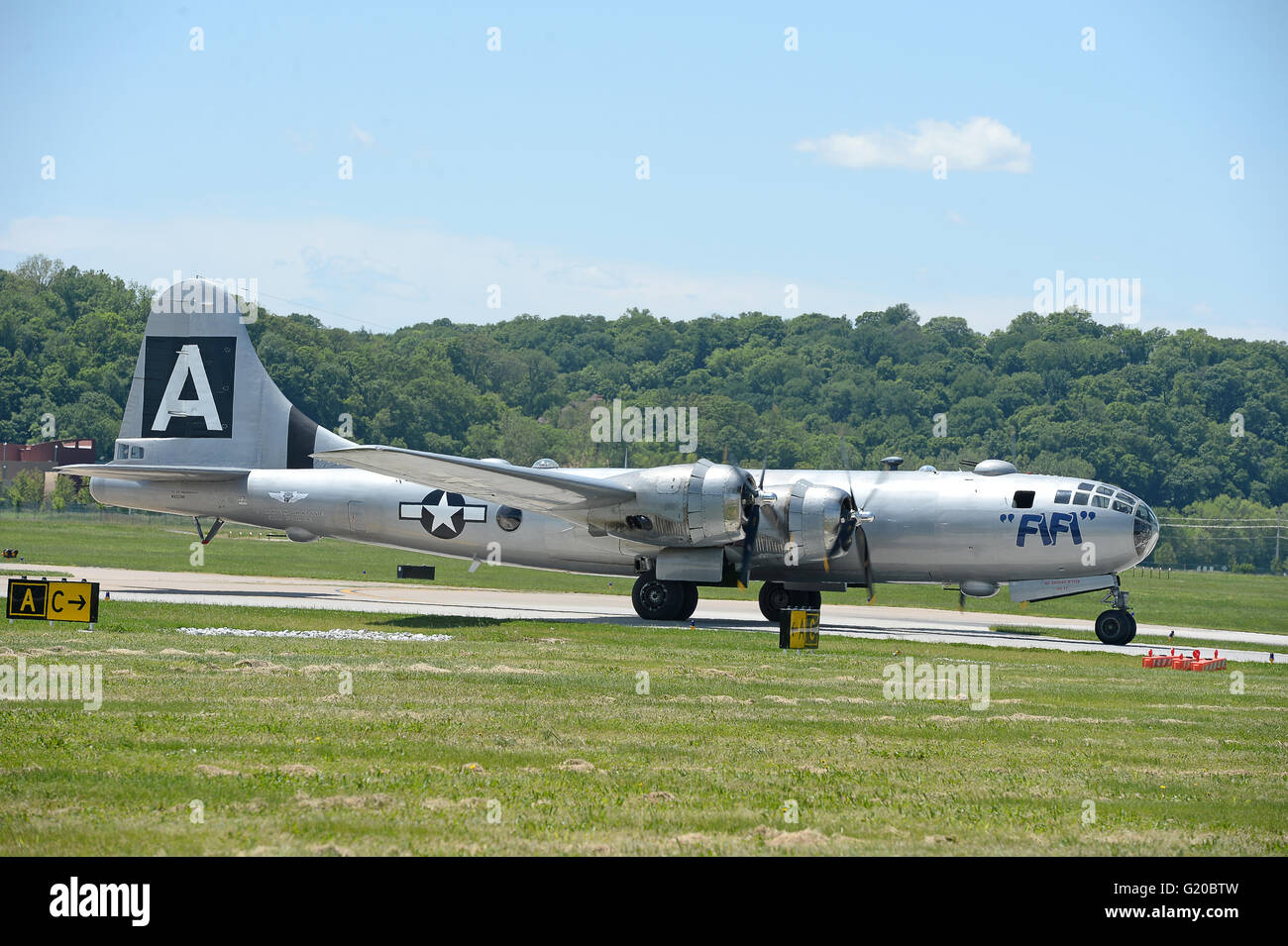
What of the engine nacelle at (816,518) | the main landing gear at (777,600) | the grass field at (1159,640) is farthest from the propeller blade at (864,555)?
the grass field at (1159,640)

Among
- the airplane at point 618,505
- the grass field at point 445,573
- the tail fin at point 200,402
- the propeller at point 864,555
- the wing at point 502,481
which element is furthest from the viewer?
the grass field at point 445,573

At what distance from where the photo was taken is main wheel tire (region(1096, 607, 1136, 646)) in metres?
31.5

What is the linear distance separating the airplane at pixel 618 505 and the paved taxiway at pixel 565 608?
1.37 metres

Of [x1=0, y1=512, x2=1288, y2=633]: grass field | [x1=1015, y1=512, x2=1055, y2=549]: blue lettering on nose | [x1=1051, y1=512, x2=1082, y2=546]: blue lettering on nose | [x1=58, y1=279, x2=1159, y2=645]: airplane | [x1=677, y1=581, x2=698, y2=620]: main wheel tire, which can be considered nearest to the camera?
[x1=58, y1=279, x2=1159, y2=645]: airplane

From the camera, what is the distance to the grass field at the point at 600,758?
9859mm

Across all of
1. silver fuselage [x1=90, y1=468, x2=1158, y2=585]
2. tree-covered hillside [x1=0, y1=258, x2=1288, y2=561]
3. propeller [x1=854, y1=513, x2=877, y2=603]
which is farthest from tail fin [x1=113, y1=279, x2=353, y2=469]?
tree-covered hillside [x1=0, y1=258, x2=1288, y2=561]

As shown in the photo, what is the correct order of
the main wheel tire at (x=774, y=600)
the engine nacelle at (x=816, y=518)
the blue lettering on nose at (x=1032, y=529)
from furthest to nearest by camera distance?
1. the main wheel tire at (x=774, y=600)
2. the blue lettering on nose at (x=1032, y=529)
3. the engine nacelle at (x=816, y=518)

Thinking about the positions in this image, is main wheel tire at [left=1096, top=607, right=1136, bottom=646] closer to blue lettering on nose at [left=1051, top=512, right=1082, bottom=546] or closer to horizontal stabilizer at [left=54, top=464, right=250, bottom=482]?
blue lettering on nose at [left=1051, top=512, right=1082, bottom=546]

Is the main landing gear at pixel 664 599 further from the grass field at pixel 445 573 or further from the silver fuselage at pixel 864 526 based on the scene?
the grass field at pixel 445 573

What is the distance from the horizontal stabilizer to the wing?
288 inches

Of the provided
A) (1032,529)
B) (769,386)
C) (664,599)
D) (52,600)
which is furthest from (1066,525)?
(769,386)

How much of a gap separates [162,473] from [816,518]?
18.0 meters

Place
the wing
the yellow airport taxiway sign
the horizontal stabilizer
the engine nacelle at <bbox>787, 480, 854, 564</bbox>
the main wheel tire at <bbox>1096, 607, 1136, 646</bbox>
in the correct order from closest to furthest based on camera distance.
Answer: the yellow airport taxiway sign → the wing → the engine nacelle at <bbox>787, 480, 854, 564</bbox> → the main wheel tire at <bbox>1096, 607, 1136, 646</bbox> → the horizontal stabilizer
